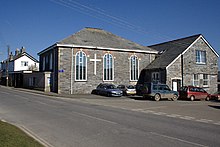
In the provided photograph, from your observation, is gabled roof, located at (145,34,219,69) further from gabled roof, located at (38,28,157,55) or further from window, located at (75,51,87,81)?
window, located at (75,51,87,81)

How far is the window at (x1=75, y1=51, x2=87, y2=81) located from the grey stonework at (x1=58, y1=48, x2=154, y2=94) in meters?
0.42

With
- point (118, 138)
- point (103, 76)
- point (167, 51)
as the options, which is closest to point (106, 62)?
point (103, 76)

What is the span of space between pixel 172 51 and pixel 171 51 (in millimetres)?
322

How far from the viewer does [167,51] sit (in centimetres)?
3772

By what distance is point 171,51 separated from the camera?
36531 mm

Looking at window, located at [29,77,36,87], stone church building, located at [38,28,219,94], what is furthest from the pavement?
window, located at [29,77,36,87]

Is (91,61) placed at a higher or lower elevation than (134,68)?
higher

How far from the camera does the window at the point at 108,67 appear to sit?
34406 millimetres

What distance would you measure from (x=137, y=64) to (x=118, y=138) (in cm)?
2969

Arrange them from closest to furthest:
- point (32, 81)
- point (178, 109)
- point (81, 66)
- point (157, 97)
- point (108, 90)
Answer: point (178, 109) < point (157, 97) < point (108, 90) < point (81, 66) < point (32, 81)

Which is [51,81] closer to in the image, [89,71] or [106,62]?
[89,71]

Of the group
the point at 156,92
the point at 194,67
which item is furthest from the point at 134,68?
the point at 156,92

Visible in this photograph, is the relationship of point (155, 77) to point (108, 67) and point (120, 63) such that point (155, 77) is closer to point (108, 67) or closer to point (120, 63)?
point (120, 63)

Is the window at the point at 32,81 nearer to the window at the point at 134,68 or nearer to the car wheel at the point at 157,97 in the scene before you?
the window at the point at 134,68
